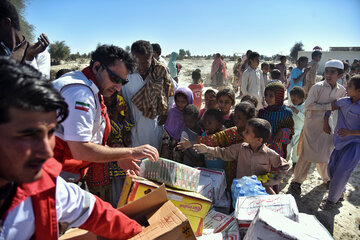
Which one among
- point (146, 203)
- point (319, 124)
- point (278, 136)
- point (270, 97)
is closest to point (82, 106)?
point (146, 203)

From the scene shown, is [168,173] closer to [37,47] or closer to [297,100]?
[37,47]

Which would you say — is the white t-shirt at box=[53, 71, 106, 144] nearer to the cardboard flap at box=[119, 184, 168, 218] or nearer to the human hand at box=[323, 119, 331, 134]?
the cardboard flap at box=[119, 184, 168, 218]

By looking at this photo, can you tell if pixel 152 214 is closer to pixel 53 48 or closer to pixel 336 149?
pixel 336 149

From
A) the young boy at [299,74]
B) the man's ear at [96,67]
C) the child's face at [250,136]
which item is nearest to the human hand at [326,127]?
the child's face at [250,136]

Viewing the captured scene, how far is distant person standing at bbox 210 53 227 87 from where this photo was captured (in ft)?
36.0

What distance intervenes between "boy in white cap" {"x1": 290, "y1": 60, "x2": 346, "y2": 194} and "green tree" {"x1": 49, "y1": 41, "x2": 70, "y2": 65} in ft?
94.2

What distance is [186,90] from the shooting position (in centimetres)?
336

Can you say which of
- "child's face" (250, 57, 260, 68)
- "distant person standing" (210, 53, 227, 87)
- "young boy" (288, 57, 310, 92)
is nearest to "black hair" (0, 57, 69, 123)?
"child's face" (250, 57, 260, 68)

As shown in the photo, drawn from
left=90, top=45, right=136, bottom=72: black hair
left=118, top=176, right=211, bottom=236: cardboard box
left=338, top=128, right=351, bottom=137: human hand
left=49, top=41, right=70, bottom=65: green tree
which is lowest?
left=118, top=176, right=211, bottom=236: cardboard box

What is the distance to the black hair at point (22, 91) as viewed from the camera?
0.69m

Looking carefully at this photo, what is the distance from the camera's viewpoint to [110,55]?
173cm

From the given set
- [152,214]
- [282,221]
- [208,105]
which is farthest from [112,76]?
[208,105]

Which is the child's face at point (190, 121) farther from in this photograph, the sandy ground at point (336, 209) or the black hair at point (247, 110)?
the sandy ground at point (336, 209)

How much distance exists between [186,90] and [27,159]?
2.73m
